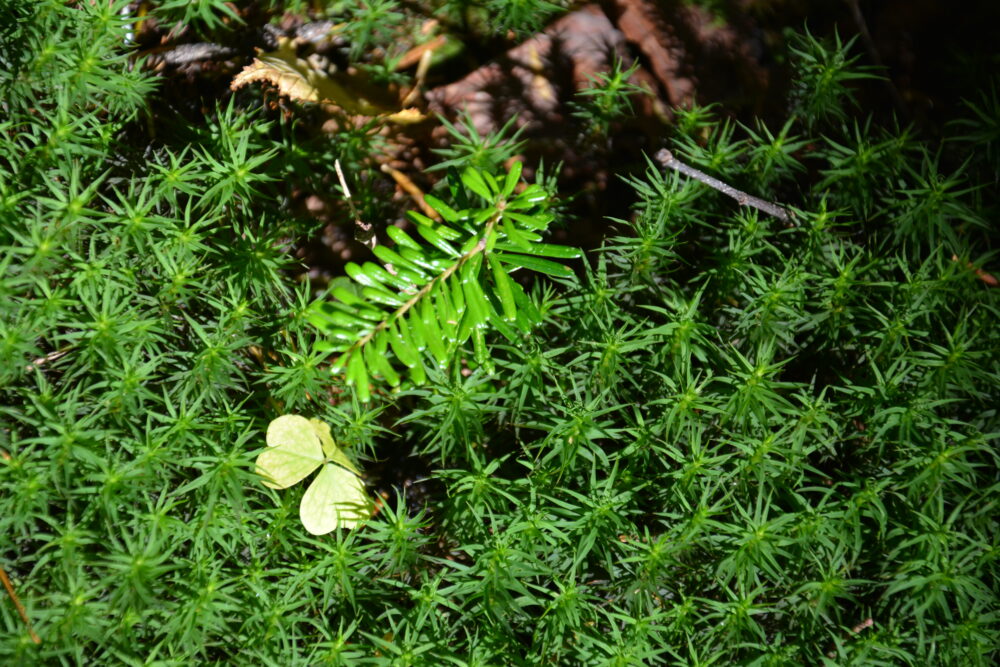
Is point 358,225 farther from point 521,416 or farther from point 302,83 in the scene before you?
point 521,416

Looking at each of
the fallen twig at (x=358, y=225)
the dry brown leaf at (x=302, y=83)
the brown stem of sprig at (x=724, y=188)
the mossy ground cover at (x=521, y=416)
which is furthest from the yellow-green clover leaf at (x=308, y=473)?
the brown stem of sprig at (x=724, y=188)

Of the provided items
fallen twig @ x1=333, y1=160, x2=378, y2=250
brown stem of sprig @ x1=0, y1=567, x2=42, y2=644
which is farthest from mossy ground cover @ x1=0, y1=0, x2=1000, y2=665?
fallen twig @ x1=333, y1=160, x2=378, y2=250

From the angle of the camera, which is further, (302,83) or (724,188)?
(302,83)

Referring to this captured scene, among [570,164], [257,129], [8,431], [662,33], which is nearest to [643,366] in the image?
[570,164]

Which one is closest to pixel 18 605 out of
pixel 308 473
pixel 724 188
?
pixel 308 473

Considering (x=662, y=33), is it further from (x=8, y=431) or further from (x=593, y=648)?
(x=8, y=431)

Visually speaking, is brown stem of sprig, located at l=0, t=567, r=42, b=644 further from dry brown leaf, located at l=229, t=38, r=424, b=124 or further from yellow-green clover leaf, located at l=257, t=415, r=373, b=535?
dry brown leaf, located at l=229, t=38, r=424, b=124

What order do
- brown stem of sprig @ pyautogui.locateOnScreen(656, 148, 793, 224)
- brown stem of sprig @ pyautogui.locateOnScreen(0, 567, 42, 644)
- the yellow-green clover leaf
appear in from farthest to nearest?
brown stem of sprig @ pyautogui.locateOnScreen(656, 148, 793, 224), the yellow-green clover leaf, brown stem of sprig @ pyautogui.locateOnScreen(0, 567, 42, 644)
